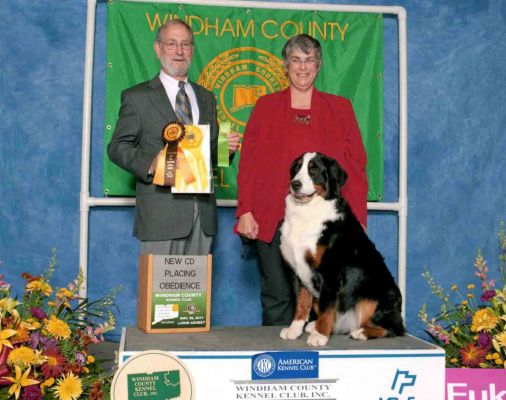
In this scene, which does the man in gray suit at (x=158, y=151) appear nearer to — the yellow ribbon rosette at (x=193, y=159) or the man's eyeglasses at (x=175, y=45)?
the man's eyeglasses at (x=175, y=45)

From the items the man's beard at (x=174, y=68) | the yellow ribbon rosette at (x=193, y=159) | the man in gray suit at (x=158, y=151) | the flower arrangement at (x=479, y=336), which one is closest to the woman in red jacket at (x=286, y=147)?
the man in gray suit at (x=158, y=151)

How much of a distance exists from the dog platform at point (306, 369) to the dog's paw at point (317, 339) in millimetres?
24

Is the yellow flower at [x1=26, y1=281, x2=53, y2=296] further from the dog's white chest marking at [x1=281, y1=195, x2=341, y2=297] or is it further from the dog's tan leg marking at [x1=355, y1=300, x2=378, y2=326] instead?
the dog's tan leg marking at [x1=355, y1=300, x2=378, y2=326]

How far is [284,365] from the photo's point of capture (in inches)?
91.7

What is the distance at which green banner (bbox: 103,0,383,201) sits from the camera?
4.00 m

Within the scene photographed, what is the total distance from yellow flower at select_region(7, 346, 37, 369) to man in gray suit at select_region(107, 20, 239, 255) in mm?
765

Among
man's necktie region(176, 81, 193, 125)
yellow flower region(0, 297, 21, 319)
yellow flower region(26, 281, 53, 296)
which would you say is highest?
man's necktie region(176, 81, 193, 125)

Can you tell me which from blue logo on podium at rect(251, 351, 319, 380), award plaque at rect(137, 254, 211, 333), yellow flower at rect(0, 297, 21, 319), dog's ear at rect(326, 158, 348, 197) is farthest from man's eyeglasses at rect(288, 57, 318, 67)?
yellow flower at rect(0, 297, 21, 319)

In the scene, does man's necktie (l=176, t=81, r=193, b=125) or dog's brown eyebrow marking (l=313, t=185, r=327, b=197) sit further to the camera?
man's necktie (l=176, t=81, r=193, b=125)

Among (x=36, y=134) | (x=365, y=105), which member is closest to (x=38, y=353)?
(x=36, y=134)

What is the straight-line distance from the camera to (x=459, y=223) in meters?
4.43

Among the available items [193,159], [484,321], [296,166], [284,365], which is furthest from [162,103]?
[484,321]

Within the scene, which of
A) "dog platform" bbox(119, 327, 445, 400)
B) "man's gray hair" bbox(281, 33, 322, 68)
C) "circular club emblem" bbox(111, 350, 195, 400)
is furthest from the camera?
"man's gray hair" bbox(281, 33, 322, 68)

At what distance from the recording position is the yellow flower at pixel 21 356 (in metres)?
2.34
